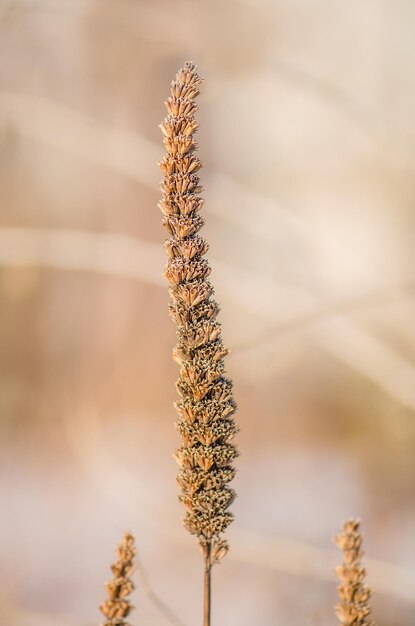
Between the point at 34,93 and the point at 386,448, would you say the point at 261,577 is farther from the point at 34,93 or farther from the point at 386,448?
the point at 34,93

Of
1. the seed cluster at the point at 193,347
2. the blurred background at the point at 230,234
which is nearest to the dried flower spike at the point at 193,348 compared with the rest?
the seed cluster at the point at 193,347

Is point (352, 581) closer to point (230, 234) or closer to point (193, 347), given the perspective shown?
point (193, 347)

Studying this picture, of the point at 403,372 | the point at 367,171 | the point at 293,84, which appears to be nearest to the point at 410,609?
the point at 403,372

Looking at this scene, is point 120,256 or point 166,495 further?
point 120,256

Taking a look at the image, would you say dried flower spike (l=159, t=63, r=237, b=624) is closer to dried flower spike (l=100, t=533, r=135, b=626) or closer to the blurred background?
dried flower spike (l=100, t=533, r=135, b=626)

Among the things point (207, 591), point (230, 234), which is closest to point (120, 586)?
point (207, 591)

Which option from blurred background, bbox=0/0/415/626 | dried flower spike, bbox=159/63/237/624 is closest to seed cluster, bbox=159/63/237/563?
dried flower spike, bbox=159/63/237/624

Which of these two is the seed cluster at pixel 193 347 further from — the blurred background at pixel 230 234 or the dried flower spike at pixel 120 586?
the blurred background at pixel 230 234
